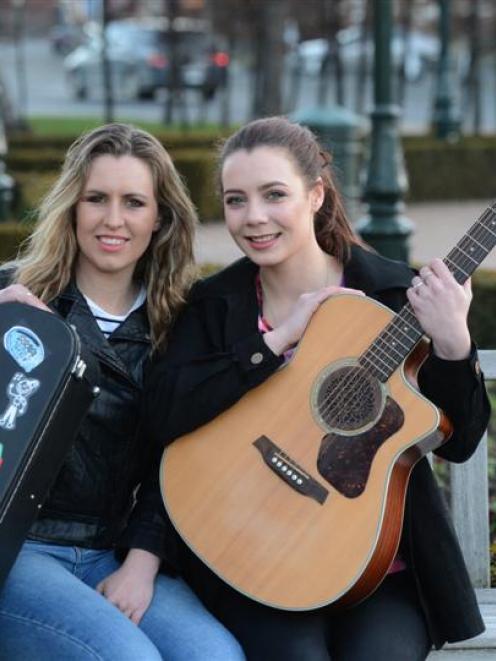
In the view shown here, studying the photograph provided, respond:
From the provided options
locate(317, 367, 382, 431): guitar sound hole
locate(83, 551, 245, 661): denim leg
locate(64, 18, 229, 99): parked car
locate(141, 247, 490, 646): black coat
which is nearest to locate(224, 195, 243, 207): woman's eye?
locate(141, 247, 490, 646): black coat

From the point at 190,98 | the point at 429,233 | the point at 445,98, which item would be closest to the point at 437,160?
the point at 445,98

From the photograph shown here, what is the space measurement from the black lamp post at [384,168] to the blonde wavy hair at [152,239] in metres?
5.67

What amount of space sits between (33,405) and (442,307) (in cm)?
94

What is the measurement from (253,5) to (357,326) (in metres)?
22.3

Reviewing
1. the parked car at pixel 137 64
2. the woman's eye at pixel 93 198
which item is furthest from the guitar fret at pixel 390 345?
the parked car at pixel 137 64

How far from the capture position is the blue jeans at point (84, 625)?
314cm

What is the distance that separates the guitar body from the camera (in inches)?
128

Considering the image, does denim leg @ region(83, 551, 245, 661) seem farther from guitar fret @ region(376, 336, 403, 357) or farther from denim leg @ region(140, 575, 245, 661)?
guitar fret @ region(376, 336, 403, 357)

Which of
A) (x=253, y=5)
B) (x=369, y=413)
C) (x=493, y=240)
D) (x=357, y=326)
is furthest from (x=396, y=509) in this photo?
(x=253, y=5)

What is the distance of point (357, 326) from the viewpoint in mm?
3379

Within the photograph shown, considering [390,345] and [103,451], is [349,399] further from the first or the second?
[103,451]

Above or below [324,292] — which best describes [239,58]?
below

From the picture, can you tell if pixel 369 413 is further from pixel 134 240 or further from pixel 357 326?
pixel 134 240

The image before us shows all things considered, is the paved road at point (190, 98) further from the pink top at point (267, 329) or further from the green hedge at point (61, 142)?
the pink top at point (267, 329)
